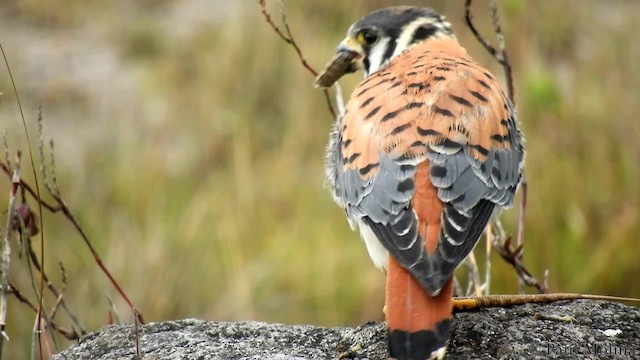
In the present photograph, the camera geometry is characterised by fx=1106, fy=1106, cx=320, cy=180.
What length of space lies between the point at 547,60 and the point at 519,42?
0.41m

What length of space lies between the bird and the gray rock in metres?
0.23

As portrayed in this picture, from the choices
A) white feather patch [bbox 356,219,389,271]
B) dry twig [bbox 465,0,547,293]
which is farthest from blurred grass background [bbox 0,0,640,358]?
white feather patch [bbox 356,219,389,271]

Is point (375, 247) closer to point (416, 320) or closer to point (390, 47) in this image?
point (416, 320)

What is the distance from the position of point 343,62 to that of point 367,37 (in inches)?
5.2

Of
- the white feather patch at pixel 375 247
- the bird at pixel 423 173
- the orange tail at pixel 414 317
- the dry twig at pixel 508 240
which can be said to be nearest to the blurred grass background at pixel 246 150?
the dry twig at pixel 508 240

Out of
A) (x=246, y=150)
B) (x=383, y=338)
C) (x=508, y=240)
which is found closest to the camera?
(x=383, y=338)

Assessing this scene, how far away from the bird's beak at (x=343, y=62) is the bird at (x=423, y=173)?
0.33 metres

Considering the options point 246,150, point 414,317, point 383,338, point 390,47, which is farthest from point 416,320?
point 246,150

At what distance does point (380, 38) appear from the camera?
4250mm

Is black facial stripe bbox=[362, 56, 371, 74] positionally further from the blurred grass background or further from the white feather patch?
the blurred grass background

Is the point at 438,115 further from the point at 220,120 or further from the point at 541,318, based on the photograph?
the point at 220,120

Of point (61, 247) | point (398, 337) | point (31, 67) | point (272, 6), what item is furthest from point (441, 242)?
point (31, 67)

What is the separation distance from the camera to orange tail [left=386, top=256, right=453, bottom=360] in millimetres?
2770

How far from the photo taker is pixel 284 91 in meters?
7.83
